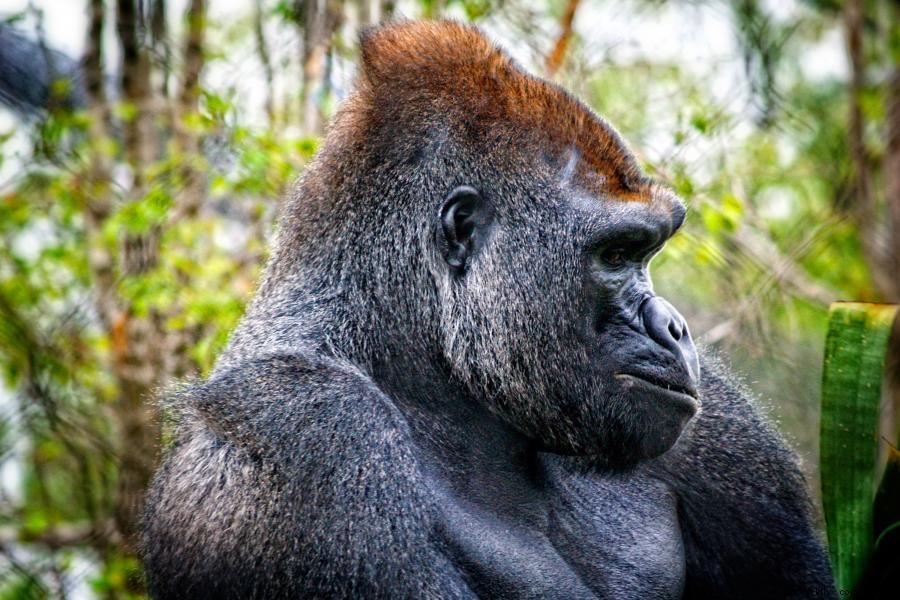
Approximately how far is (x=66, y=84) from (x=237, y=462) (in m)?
3.61

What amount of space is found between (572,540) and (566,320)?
749 millimetres

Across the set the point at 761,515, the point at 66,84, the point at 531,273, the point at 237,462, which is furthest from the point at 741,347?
the point at 66,84

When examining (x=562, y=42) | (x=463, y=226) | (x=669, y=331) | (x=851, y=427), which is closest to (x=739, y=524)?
(x=851, y=427)

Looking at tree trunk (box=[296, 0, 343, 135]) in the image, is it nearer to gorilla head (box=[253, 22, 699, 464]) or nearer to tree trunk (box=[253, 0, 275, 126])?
tree trunk (box=[253, 0, 275, 126])

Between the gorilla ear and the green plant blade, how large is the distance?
1173 millimetres

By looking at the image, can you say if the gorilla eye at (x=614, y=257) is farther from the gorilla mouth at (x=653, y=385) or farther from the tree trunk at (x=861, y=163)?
the tree trunk at (x=861, y=163)

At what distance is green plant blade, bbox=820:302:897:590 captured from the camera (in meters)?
3.28

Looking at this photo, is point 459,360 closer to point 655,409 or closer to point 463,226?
point 463,226

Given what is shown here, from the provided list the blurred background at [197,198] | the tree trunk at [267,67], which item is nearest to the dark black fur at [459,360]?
the blurred background at [197,198]

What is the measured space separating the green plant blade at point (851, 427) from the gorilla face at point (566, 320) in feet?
1.65

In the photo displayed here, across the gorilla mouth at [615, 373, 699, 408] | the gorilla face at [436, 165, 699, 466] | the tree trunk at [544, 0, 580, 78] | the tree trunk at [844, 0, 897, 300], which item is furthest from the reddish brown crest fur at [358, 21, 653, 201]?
the tree trunk at [844, 0, 897, 300]

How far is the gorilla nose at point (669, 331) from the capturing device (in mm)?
3154

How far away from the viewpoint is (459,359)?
3230 mm

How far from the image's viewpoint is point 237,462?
2949mm
